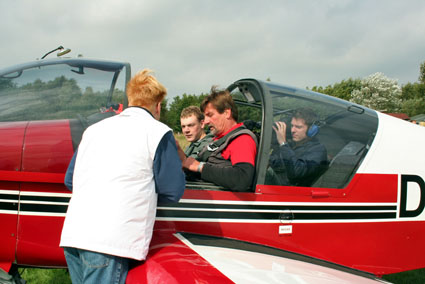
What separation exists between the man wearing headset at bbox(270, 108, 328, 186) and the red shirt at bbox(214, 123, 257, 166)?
19 centimetres

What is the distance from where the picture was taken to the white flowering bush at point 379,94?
49.0 metres

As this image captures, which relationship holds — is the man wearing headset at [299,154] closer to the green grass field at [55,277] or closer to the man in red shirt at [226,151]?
the man in red shirt at [226,151]

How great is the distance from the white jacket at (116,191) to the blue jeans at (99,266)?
5 cm

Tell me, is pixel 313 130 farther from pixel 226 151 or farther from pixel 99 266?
pixel 99 266

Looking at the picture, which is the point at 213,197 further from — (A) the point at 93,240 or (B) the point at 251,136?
(A) the point at 93,240

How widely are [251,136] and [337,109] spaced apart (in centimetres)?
94

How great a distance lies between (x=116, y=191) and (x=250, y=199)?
105 centimetres

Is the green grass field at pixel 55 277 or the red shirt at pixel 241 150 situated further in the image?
the green grass field at pixel 55 277

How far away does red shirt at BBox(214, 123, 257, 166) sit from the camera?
2199 millimetres

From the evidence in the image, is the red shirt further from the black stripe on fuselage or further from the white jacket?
the white jacket

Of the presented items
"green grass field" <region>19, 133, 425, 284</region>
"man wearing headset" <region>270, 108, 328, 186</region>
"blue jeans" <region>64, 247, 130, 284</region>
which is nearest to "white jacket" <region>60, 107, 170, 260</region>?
"blue jeans" <region>64, 247, 130, 284</region>

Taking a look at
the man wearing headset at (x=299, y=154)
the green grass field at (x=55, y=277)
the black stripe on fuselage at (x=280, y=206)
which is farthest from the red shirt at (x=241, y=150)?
the green grass field at (x=55, y=277)

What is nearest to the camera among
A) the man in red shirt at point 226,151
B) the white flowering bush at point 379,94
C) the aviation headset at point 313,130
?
the man in red shirt at point 226,151

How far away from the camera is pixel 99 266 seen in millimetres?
1500
